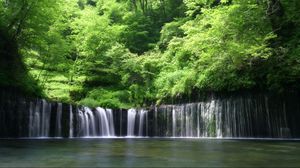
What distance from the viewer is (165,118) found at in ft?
82.5

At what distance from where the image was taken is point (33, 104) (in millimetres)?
22203

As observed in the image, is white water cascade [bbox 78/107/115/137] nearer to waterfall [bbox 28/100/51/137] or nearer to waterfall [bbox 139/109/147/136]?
waterfall [bbox 139/109/147/136]

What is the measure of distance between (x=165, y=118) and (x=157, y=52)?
8.31 metres

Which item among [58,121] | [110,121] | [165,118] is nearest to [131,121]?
[110,121]

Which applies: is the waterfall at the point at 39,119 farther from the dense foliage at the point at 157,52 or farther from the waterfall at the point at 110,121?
the waterfall at the point at 110,121

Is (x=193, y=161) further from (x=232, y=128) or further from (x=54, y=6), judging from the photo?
(x=54, y=6)

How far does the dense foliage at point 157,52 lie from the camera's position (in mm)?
20797

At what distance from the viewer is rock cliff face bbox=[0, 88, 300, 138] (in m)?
20.3

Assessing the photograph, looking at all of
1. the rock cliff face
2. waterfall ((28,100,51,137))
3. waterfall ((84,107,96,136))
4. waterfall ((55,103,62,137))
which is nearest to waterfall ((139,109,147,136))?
the rock cliff face

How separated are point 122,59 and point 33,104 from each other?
1076 centimetres

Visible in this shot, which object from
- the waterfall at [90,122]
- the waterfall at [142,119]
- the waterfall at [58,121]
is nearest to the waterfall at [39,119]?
the waterfall at [58,121]

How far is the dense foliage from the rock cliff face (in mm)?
997

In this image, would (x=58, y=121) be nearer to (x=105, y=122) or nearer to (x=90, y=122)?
(x=90, y=122)

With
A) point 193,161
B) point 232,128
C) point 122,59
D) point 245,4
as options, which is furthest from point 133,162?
point 122,59
